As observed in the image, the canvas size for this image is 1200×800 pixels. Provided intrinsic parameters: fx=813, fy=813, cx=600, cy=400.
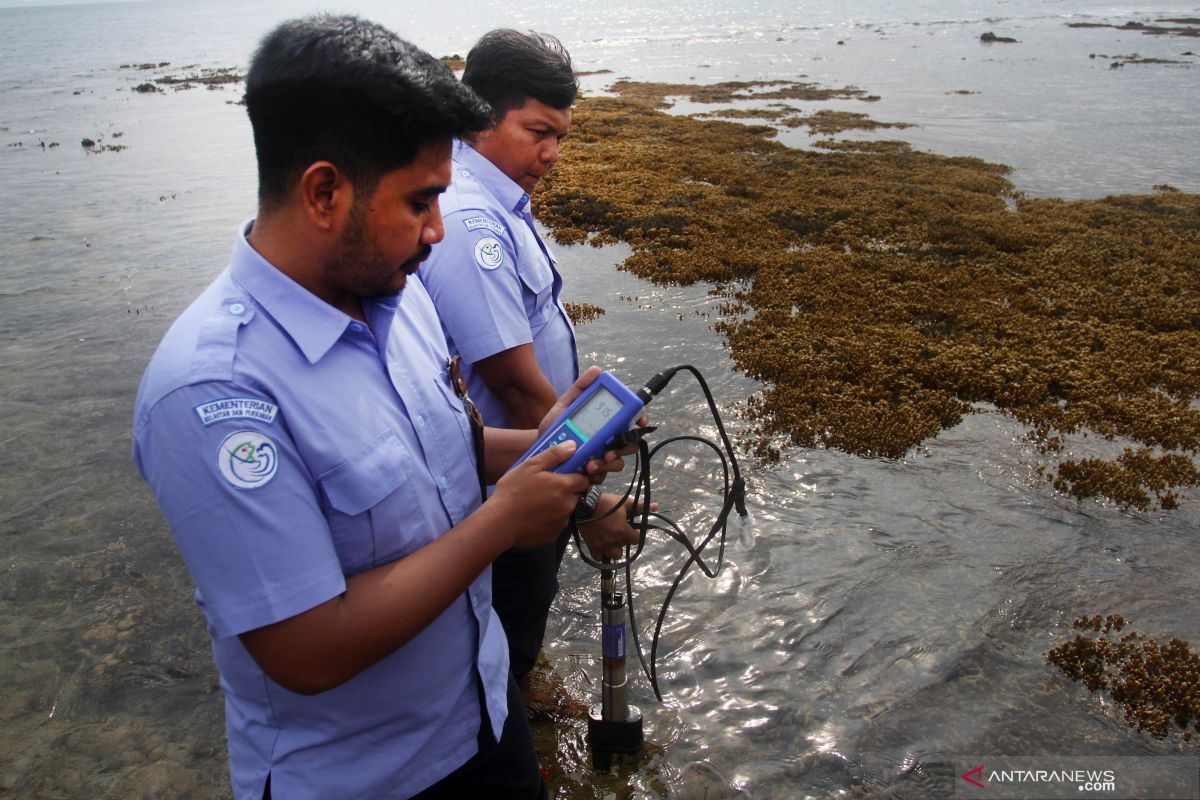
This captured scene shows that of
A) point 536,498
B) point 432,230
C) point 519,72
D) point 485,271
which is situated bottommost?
point 536,498

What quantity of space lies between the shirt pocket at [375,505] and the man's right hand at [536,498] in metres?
0.19

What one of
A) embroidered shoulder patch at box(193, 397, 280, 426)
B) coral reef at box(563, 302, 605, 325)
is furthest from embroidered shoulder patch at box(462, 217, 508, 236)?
coral reef at box(563, 302, 605, 325)

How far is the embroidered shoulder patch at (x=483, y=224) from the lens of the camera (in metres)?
2.94

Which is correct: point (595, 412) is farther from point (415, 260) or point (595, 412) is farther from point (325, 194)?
point (325, 194)

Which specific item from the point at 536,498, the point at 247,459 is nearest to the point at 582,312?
the point at 536,498

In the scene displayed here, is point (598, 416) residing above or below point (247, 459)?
below

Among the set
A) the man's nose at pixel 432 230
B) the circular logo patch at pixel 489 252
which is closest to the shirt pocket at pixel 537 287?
the circular logo patch at pixel 489 252

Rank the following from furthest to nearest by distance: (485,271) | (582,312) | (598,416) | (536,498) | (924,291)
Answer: (582,312), (924,291), (485,271), (598,416), (536,498)

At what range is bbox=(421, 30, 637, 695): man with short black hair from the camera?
296cm

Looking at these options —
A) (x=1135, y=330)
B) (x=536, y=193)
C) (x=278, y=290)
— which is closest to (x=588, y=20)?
(x=536, y=193)

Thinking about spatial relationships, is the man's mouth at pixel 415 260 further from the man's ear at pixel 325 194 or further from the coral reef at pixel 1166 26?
the coral reef at pixel 1166 26

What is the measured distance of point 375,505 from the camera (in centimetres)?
176

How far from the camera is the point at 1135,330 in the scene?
857 cm

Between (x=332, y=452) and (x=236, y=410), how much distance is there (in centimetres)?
22
